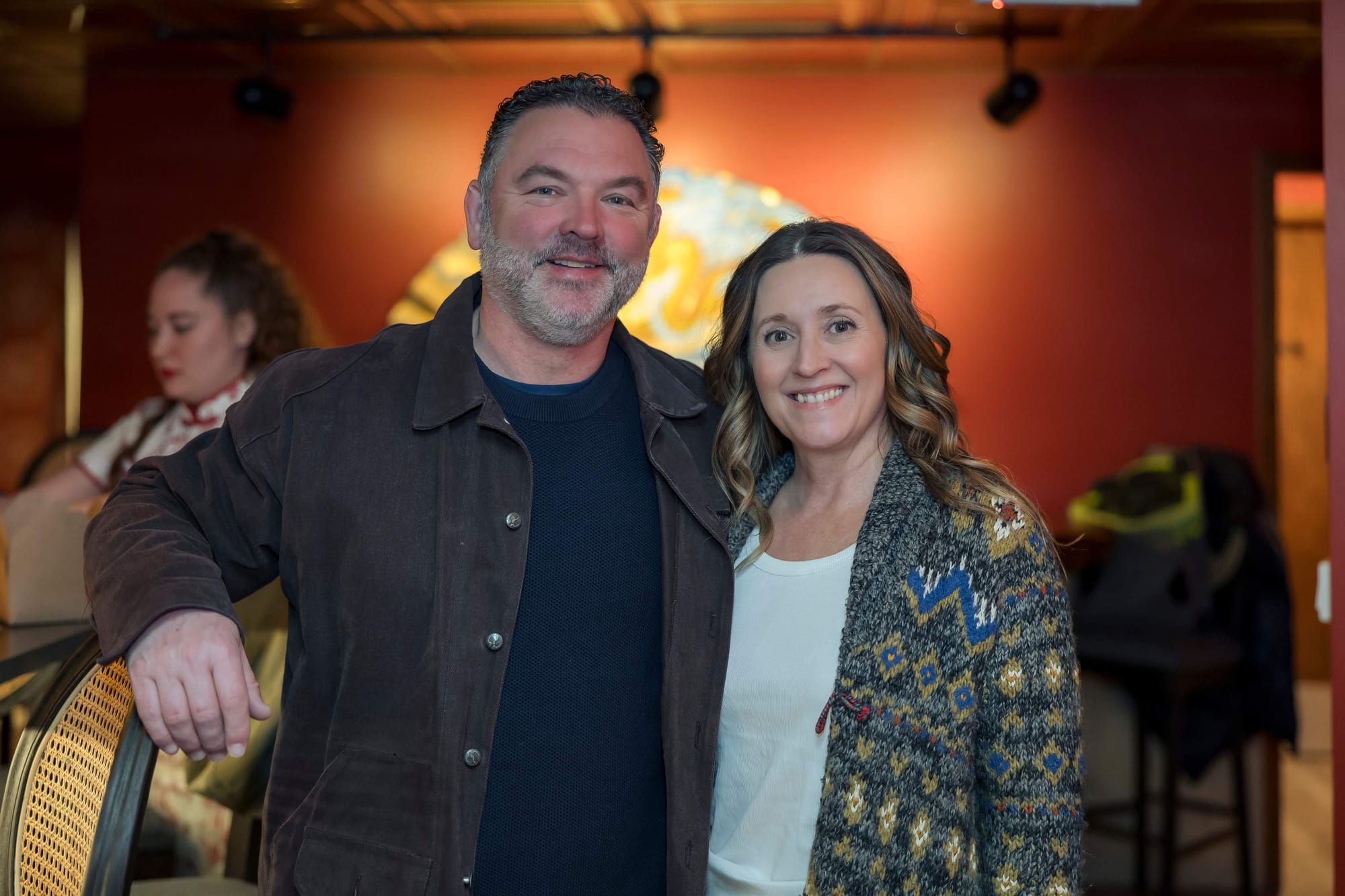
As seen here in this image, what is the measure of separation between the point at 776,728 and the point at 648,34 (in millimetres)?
3811

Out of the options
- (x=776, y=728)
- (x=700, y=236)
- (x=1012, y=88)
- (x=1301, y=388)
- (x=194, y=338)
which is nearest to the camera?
(x=776, y=728)

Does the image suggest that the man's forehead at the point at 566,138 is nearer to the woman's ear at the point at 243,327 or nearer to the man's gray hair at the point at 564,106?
the man's gray hair at the point at 564,106

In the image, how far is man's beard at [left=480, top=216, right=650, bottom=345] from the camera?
1.66 metres

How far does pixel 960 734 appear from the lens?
1.50 m

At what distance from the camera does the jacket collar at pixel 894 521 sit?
61.9 inches

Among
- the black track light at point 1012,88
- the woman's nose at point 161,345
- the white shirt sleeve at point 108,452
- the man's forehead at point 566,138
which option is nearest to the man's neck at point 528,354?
the man's forehead at point 566,138

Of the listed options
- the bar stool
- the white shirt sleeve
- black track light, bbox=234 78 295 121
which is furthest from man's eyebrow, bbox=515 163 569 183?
black track light, bbox=234 78 295 121

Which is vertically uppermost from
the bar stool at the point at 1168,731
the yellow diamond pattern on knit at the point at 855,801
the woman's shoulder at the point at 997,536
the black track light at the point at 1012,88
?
the black track light at the point at 1012,88

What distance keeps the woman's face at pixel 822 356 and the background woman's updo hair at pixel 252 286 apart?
4.90ft

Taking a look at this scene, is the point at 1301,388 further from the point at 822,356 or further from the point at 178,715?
the point at 178,715

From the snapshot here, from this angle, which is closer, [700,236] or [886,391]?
[886,391]

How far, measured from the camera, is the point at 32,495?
7.39 ft

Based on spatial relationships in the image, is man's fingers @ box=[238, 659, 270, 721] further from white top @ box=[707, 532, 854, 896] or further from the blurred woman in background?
the blurred woman in background

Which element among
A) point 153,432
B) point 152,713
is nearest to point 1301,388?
point 153,432
